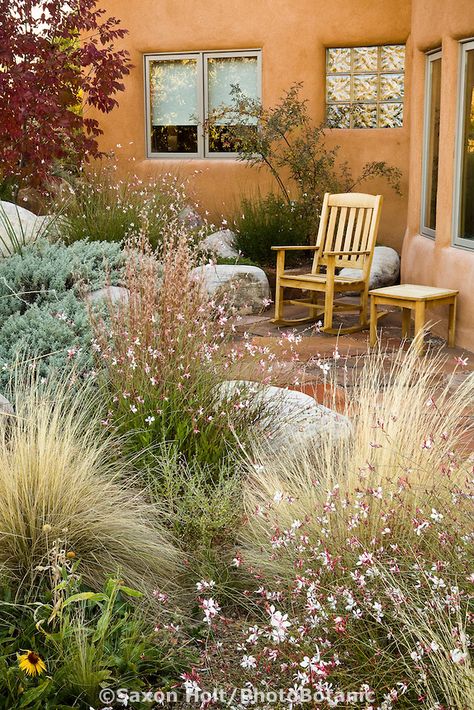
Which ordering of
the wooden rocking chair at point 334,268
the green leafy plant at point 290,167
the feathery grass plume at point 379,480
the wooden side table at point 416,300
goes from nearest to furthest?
1. the feathery grass plume at point 379,480
2. the wooden side table at point 416,300
3. the wooden rocking chair at point 334,268
4. the green leafy plant at point 290,167

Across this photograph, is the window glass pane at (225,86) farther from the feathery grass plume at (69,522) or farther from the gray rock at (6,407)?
the feathery grass plume at (69,522)

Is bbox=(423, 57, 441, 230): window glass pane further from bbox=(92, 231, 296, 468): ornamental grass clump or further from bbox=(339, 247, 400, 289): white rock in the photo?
bbox=(92, 231, 296, 468): ornamental grass clump

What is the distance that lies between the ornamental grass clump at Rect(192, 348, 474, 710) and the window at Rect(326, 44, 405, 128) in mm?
7896

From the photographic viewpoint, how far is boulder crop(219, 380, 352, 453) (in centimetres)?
392

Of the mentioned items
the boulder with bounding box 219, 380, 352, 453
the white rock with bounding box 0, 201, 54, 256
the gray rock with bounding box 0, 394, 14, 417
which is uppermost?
the white rock with bounding box 0, 201, 54, 256

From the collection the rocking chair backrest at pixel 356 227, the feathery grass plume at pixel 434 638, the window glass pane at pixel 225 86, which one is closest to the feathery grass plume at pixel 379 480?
the feathery grass plume at pixel 434 638

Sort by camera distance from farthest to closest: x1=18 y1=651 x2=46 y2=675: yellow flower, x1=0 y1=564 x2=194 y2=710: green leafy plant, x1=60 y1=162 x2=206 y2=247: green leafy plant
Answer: x1=60 y1=162 x2=206 y2=247: green leafy plant, x1=0 y1=564 x2=194 y2=710: green leafy plant, x1=18 y1=651 x2=46 y2=675: yellow flower

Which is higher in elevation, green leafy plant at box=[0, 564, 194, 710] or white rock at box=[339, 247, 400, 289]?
white rock at box=[339, 247, 400, 289]

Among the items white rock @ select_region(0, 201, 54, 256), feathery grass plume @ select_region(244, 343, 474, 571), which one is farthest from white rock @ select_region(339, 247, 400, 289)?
feathery grass plume @ select_region(244, 343, 474, 571)

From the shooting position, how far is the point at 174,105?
11.9m

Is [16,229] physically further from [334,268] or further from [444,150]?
[444,150]

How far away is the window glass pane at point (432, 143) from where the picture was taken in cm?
790

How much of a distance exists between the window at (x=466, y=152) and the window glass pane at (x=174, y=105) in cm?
521

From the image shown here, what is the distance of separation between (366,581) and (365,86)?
29.6 ft
